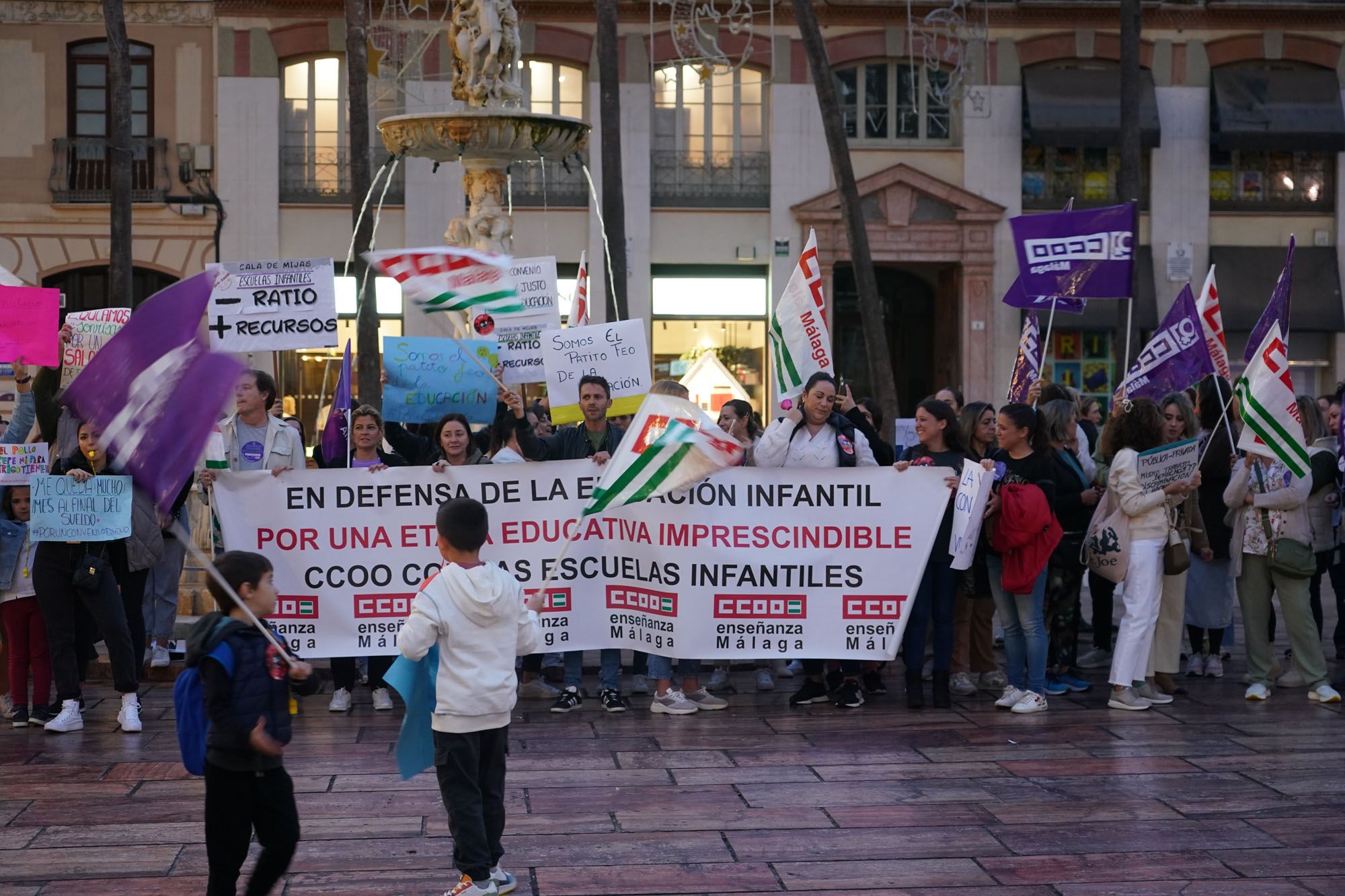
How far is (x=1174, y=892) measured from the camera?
601cm

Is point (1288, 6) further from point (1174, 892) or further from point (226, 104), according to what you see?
point (1174, 892)

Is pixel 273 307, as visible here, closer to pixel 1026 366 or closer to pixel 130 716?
pixel 130 716

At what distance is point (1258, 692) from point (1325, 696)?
1.31ft

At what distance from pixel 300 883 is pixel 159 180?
72.7 ft

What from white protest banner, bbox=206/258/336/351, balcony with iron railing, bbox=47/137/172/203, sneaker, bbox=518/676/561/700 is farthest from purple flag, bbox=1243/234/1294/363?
balcony with iron railing, bbox=47/137/172/203

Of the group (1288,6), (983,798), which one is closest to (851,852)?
(983,798)

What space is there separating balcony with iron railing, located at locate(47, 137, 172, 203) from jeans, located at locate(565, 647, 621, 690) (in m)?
19.0

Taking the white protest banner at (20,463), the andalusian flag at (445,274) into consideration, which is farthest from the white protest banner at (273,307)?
the white protest banner at (20,463)

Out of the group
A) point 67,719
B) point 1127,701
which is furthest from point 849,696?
point 67,719

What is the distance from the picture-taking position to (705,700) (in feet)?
31.6

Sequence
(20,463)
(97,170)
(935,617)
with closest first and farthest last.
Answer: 1. (20,463)
2. (935,617)
3. (97,170)

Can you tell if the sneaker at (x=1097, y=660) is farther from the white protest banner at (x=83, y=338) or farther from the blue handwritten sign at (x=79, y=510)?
the white protest banner at (x=83, y=338)

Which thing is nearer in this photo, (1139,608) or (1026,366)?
(1139,608)

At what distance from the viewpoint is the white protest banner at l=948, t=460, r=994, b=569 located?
920cm
